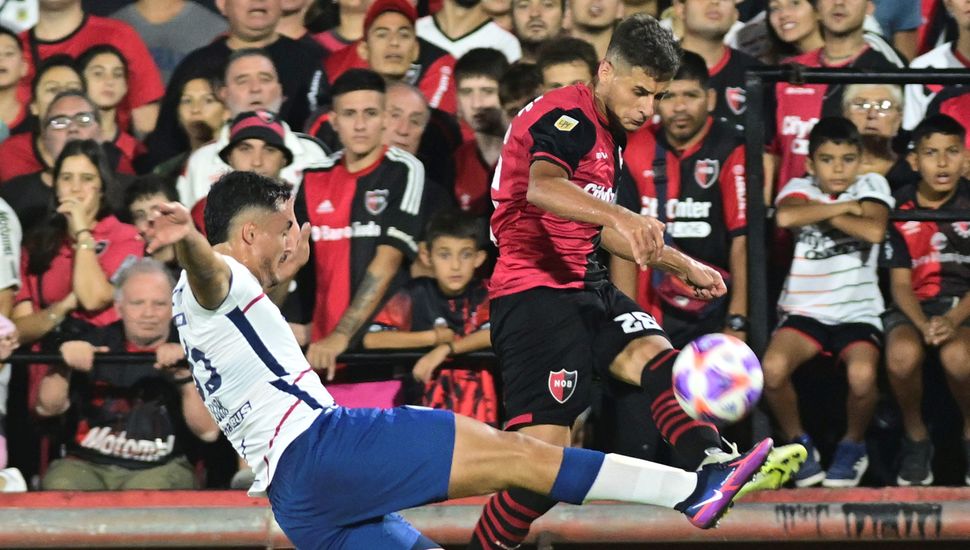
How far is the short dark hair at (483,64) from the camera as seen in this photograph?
705 centimetres

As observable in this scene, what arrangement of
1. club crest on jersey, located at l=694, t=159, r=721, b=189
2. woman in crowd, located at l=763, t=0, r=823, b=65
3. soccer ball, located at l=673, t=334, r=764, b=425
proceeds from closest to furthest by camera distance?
soccer ball, located at l=673, t=334, r=764, b=425
club crest on jersey, located at l=694, t=159, r=721, b=189
woman in crowd, located at l=763, t=0, r=823, b=65

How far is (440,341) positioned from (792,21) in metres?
2.45

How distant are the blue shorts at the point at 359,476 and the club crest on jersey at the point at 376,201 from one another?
8.24ft

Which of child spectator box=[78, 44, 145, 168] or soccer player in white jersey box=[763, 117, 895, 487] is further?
child spectator box=[78, 44, 145, 168]

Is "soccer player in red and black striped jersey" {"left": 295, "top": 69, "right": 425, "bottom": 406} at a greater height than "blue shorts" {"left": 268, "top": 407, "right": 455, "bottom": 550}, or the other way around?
"soccer player in red and black striped jersey" {"left": 295, "top": 69, "right": 425, "bottom": 406}

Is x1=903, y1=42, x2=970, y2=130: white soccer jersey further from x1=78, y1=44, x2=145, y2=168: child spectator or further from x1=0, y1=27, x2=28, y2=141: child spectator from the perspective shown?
x1=0, y1=27, x2=28, y2=141: child spectator

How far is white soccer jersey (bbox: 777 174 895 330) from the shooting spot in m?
6.34

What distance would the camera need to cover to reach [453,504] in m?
6.06

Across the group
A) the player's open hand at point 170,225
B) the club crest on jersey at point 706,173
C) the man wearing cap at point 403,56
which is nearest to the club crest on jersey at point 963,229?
the club crest on jersey at point 706,173

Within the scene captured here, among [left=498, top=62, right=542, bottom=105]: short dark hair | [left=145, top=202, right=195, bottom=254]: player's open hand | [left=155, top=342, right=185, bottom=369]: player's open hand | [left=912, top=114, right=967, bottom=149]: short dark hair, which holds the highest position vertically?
[left=498, top=62, right=542, bottom=105]: short dark hair

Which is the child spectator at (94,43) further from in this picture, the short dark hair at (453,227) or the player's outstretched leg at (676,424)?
the player's outstretched leg at (676,424)

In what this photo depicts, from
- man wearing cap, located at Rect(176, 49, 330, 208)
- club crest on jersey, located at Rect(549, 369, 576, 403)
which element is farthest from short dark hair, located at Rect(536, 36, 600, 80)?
club crest on jersey, located at Rect(549, 369, 576, 403)

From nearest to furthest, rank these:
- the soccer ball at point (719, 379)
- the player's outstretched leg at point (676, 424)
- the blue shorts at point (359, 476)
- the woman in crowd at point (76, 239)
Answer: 1. the blue shorts at point (359, 476)
2. the player's outstretched leg at point (676, 424)
3. the soccer ball at point (719, 379)
4. the woman in crowd at point (76, 239)

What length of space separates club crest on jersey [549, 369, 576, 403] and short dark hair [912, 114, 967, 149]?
2329 mm
